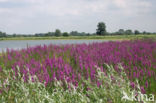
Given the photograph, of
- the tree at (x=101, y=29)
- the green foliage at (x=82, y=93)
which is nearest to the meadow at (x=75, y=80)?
the green foliage at (x=82, y=93)

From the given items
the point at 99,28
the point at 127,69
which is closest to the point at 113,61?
the point at 127,69

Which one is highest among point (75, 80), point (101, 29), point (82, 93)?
point (101, 29)

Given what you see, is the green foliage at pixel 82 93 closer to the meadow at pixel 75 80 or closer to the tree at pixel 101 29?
the meadow at pixel 75 80

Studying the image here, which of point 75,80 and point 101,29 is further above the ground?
point 101,29

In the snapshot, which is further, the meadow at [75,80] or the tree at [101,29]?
the tree at [101,29]

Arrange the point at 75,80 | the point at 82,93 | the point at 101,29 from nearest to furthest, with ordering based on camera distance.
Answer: the point at 82,93, the point at 75,80, the point at 101,29

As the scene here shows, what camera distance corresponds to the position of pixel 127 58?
22.8 feet

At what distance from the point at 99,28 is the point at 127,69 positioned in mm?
74608

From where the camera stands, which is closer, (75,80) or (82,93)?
(82,93)

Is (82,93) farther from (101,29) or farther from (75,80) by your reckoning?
(101,29)

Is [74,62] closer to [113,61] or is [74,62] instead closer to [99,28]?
[113,61]

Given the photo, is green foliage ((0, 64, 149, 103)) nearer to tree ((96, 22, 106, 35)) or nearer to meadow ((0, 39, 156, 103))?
meadow ((0, 39, 156, 103))

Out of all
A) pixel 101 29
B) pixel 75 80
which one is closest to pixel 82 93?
pixel 75 80

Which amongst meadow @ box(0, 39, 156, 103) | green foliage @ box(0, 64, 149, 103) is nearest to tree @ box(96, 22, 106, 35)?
meadow @ box(0, 39, 156, 103)
